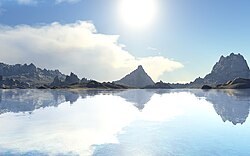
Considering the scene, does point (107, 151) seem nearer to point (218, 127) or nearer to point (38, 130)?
point (38, 130)

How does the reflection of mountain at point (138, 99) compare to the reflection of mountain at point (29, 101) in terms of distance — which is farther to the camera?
the reflection of mountain at point (138, 99)

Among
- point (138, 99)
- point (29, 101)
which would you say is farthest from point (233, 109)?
point (29, 101)

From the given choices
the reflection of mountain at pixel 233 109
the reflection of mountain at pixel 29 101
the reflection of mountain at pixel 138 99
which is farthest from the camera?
the reflection of mountain at pixel 138 99

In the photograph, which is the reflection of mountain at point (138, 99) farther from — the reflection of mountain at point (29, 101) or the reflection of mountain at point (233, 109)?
the reflection of mountain at point (29, 101)

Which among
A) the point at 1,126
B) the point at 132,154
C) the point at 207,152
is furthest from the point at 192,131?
the point at 1,126

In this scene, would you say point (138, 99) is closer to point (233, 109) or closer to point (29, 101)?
point (29, 101)

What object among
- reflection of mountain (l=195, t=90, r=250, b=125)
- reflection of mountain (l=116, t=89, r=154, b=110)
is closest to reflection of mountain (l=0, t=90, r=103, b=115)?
reflection of mountain (l=116, t=89, r=154, b=110)

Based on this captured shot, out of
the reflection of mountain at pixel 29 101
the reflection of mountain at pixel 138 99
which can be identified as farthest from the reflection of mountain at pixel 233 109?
the reflection of mountain at pixel 29 101

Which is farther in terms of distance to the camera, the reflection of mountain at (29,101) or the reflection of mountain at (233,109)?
the reflection of mountain at (29,101)

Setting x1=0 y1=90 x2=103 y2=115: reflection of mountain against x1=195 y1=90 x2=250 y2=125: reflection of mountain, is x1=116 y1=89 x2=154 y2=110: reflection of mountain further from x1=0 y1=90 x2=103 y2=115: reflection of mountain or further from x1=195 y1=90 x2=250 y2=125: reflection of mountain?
x1=0 y1=90 x2=103 y2=115: reflection of mountain

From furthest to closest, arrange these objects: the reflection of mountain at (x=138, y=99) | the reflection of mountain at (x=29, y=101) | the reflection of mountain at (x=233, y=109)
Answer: the reflection of mountain at (x=138, y=99) < the reflection of mountain at (x=29, y=101) < the reflection of mountain at (x=233, y=109)

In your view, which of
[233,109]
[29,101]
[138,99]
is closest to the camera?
[233,109]

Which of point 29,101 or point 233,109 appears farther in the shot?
point 29,101

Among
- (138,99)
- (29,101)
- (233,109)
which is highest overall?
(138,99)
